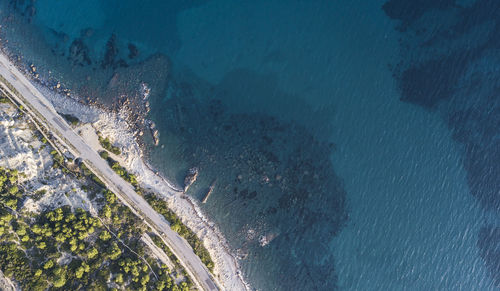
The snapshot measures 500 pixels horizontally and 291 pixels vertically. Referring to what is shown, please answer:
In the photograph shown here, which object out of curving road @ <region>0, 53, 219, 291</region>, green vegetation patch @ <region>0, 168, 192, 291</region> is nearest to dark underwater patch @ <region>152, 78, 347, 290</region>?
curving road @ <region>0, 53, 219, 291</region>

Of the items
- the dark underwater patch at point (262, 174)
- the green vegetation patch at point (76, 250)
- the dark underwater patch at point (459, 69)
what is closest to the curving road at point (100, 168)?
the green vegetation patch at point (76, 250)

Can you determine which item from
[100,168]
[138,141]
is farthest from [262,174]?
[100,168]

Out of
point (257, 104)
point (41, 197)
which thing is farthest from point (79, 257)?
point (257, 104)

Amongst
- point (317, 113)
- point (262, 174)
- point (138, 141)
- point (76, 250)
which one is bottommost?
point (76, 250)

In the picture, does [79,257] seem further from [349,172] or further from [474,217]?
[474,217]

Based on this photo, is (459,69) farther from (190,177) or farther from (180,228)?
(180,228)

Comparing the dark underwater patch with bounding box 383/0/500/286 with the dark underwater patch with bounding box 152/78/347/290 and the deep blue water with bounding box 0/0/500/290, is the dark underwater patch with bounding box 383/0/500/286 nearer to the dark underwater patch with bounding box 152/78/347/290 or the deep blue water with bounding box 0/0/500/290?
the deep blue water with bounding box 0/0/500/290
